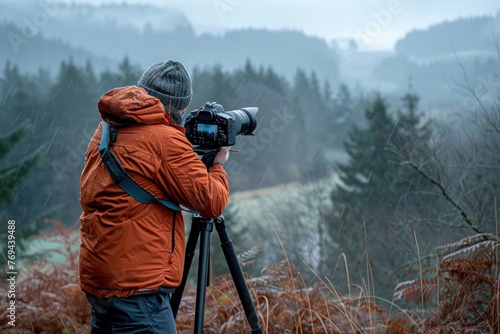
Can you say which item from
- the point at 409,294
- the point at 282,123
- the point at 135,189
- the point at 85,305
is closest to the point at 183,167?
the point at 135,189

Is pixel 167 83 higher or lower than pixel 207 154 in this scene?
higher

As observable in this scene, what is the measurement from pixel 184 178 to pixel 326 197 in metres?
26.4

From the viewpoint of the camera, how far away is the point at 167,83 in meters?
2.10

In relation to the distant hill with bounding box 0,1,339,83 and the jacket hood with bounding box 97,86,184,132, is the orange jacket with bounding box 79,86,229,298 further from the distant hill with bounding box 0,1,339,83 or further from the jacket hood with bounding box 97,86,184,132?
the distant hill with bounding box 0,1,339,83

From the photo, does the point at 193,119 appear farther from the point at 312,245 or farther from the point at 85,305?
the point at 312,245

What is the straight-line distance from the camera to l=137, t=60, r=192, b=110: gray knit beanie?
2.09 m

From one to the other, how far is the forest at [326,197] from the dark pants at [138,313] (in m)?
0.65

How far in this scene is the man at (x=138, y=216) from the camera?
1841 mm

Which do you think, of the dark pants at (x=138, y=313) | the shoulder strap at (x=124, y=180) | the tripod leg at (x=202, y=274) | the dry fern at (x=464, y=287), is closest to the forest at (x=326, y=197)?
the dry fern at (x=464, y=287)

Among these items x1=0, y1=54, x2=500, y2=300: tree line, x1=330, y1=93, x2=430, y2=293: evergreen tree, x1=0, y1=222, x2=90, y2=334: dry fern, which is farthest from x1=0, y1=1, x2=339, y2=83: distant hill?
x1=0, y1=222, x2=90, y2=334: dry fern

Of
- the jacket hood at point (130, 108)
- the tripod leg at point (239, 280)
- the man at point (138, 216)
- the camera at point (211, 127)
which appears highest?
the jacket hood at point (130, 108)

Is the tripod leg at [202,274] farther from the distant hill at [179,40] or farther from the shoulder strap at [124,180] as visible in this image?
the distant hill at [179,40]

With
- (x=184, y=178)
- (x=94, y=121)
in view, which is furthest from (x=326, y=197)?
(x=184, y=178)

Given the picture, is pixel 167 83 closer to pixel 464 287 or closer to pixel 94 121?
pixel 464 287
